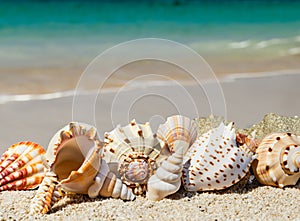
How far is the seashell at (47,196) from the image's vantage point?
7.00 ft

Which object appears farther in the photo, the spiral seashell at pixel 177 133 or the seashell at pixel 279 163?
the spiral seashell at pixel 177 133

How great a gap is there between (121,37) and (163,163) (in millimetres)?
7738

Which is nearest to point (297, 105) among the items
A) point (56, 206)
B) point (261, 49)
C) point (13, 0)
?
point (56, 206)

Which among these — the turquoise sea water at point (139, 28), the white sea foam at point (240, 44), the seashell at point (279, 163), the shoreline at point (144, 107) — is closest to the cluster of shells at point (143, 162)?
the seashell at point (279, 163)

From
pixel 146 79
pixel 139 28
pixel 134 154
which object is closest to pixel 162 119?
pixel 134 154

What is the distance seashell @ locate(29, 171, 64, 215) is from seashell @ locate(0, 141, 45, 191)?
255 mm

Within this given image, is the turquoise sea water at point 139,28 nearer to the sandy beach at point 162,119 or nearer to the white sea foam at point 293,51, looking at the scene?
the white sea foam at point 293,51

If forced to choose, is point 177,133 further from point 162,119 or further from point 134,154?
point 162,119

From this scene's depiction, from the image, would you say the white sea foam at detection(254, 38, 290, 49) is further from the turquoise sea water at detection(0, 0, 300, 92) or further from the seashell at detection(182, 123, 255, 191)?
the seashell at detection(182, 123, 255, 191)

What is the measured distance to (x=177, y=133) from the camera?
2.57m

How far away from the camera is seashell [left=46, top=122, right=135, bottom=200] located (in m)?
2.19

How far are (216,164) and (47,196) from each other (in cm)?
87

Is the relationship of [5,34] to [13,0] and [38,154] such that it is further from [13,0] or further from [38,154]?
[38,154]

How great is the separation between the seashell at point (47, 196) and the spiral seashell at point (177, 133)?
2.04 feet
